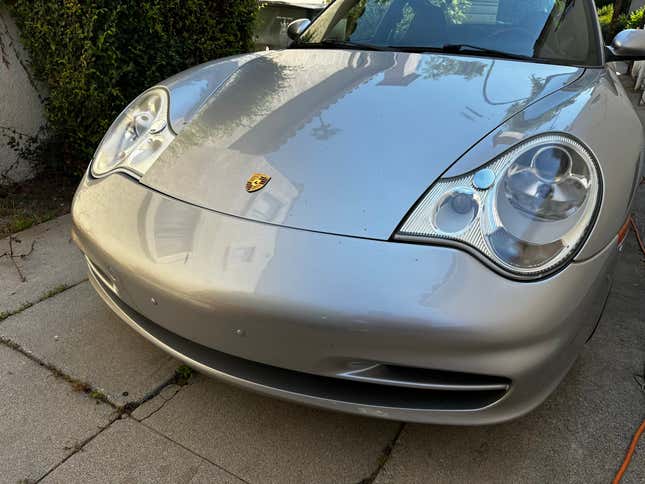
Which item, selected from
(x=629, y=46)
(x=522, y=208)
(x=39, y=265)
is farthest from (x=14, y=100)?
(x=629, y=46)

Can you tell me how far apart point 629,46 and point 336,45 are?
4.65ft

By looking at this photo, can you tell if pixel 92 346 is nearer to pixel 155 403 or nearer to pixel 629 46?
pixel 155 403

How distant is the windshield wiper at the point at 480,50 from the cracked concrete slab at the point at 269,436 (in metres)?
1.57

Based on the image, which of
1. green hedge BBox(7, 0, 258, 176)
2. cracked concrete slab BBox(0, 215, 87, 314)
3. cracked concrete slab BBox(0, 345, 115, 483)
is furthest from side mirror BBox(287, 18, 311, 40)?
cracked concrete slab BBox(0, 345, 115, 483)

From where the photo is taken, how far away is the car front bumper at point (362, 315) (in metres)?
1.23

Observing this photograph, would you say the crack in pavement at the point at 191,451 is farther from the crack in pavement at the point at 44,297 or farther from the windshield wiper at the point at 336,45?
the windshield wiper at the point at 336,45

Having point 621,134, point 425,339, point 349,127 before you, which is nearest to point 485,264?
point 425,339

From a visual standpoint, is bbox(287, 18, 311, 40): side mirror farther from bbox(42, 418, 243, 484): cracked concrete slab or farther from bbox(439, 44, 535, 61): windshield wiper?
bbox(42, 418, 243, 484): cracked concrete slab

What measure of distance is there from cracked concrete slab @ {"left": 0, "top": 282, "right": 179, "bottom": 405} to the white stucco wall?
5.17 ft

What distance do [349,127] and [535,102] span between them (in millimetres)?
628

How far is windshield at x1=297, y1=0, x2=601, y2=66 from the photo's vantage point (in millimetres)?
2230

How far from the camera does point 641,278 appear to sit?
2574 millimetres

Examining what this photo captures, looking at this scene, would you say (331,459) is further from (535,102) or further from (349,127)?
(535,102)

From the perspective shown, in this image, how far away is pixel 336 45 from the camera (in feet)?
8.19
